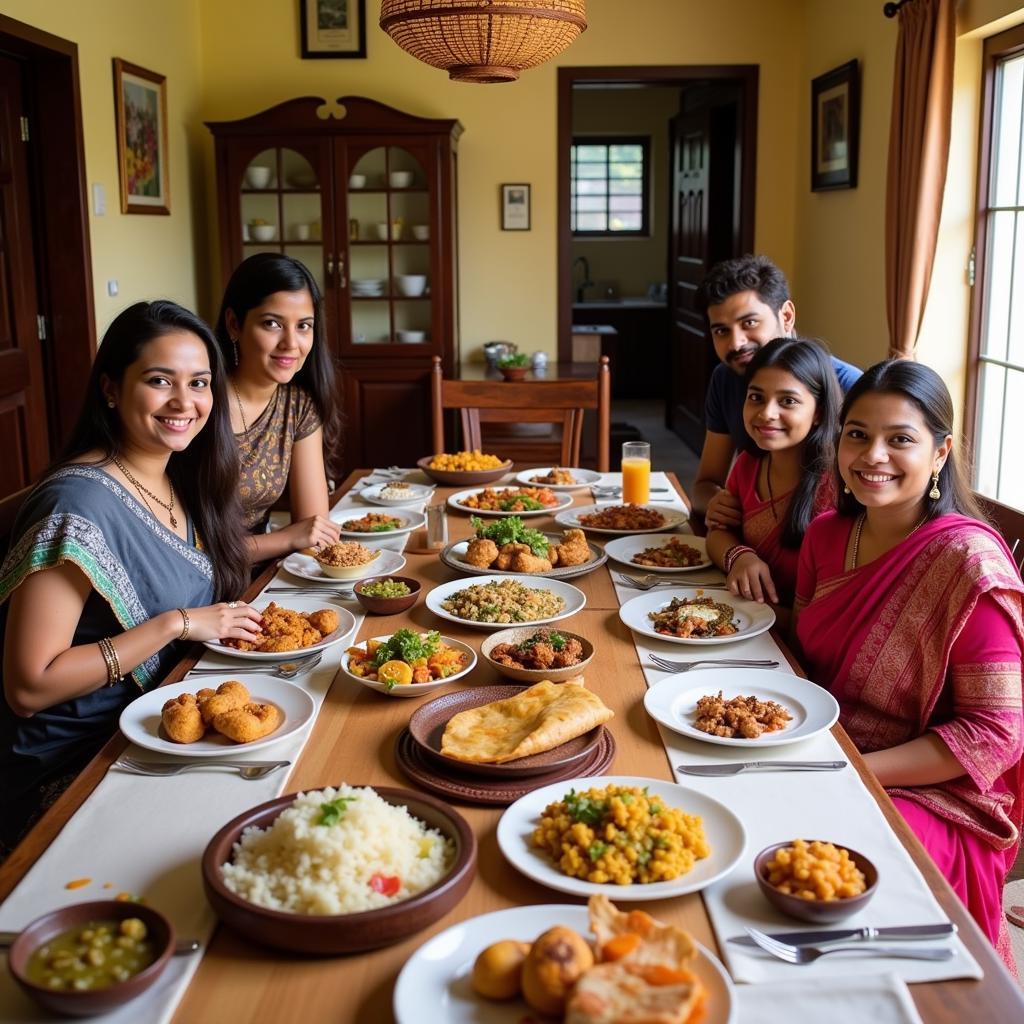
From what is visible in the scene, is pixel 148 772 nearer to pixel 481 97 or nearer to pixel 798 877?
pixel 798 877

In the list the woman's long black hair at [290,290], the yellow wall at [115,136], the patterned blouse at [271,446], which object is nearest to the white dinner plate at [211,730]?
the patterned blouse at [271,446]

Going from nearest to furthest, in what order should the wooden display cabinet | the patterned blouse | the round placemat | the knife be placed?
the knife < the round placemat < the patterned blouse < the wooden display cabinet

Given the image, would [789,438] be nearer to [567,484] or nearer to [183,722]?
[567,484]

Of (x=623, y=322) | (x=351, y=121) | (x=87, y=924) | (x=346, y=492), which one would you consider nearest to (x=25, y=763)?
(x=87, y=924)

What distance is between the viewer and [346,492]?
3.03m

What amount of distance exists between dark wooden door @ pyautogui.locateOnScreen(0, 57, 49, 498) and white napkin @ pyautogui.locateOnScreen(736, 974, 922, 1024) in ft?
11.5

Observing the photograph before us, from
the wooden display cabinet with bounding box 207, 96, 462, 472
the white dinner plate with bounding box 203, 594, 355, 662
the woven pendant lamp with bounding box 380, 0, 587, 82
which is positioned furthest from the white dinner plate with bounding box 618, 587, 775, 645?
the wooden display cabinet with bounding box 207, 96, 462, 472

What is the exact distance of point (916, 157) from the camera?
377 cm

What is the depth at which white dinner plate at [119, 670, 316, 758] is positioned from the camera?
1.41 metres

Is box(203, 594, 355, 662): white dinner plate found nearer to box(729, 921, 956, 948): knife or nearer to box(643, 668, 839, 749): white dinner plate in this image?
box(643, 668, 839, 749): white dinner plate

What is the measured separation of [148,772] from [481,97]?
471 centimetres

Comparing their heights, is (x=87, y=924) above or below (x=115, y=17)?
below

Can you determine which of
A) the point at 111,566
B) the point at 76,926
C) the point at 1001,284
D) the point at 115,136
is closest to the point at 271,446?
the point at 111,566

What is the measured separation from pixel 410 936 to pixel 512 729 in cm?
41
